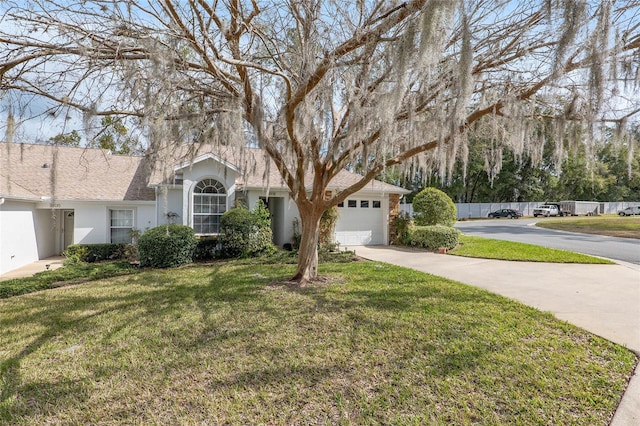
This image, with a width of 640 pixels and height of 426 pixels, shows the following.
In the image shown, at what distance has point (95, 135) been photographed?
5.57 metres

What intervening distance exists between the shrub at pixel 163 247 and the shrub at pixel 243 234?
132 centimetres

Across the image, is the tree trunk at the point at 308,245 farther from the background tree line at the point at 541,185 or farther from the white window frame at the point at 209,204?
the background tree line at the point at 541,185

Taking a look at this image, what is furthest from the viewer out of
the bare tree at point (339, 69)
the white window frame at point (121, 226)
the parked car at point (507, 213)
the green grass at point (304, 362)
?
the parked car at point (507, 213)

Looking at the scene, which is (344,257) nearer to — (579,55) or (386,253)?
(386,253)

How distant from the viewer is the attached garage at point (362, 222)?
533 inches

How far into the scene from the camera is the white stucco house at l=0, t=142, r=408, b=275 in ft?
35.5

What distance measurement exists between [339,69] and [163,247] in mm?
7270

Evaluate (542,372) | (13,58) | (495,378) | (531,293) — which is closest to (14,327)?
(13,58)

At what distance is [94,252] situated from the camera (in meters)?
11.4

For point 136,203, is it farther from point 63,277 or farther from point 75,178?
point 63,277

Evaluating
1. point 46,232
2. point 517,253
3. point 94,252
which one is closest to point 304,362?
point 517,253

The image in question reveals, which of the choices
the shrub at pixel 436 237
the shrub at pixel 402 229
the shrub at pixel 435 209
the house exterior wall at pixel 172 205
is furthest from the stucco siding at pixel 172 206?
the shrub at pixel 435 209

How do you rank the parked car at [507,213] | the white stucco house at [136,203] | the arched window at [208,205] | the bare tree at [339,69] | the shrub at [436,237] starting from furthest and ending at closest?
the parked car at [507,213] < the shrub at [436,237] < the arched window at [208,205] < the white stucco house at [136,203] < the bare tree at [339,69]

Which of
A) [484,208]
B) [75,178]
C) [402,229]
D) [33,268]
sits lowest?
[33,268]
